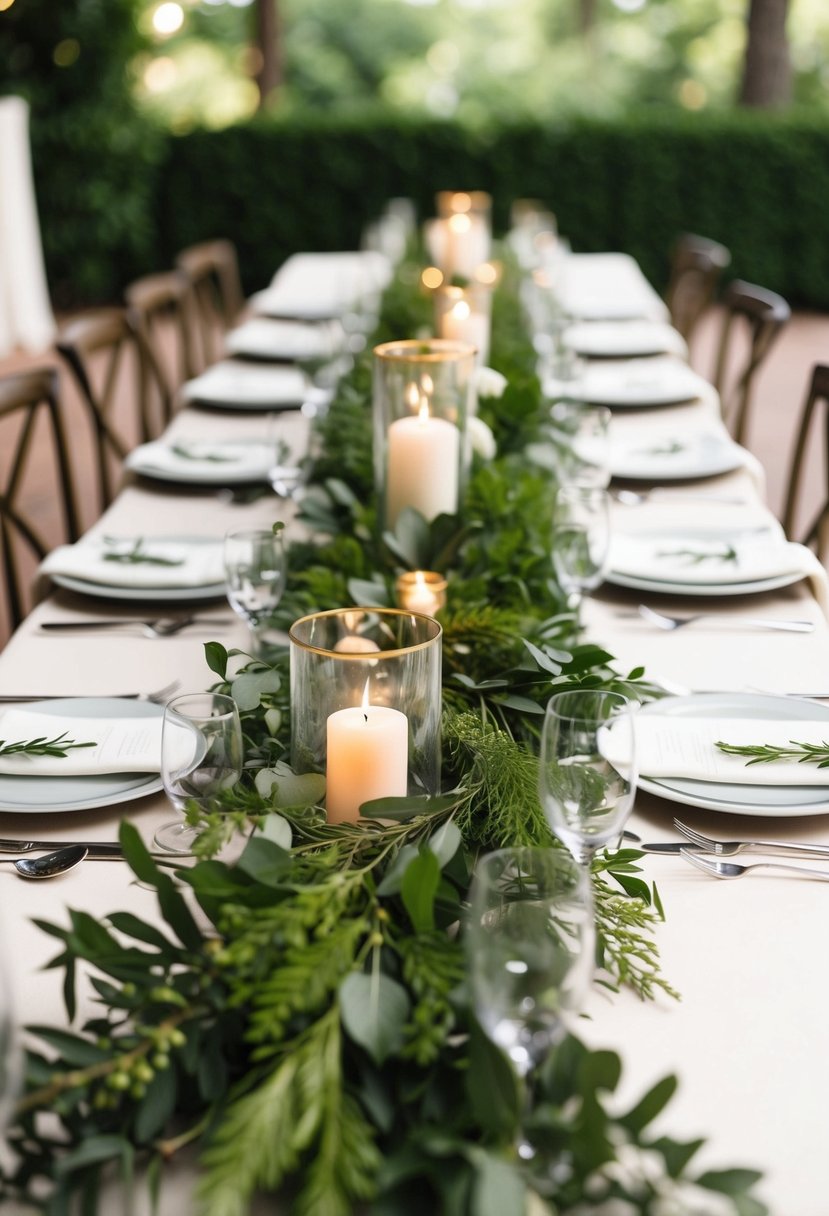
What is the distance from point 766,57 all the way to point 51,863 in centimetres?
963

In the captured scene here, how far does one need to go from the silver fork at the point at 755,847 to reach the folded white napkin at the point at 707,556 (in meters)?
0.65

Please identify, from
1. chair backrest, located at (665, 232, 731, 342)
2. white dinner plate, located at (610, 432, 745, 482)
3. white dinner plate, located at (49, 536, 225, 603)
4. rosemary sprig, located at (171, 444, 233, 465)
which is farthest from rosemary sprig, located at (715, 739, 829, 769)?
chair backrest, located at (665, 232, 731, 342)

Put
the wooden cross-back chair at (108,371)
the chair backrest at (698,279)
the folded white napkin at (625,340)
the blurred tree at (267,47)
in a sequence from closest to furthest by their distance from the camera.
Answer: the wooden cross-back chair at (108,371)
the folded white napkin at (625,340)
the chair backrest at (698,279)
the blurred tree at (267,47)

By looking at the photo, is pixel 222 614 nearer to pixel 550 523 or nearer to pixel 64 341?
pixel 550 523

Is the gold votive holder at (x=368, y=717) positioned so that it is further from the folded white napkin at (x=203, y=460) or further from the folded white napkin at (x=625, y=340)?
the folded white napkin at (x=625, y=340)

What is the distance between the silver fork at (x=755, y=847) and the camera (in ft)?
3.80

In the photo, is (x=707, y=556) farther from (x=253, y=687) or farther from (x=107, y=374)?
(x=107, y=374)

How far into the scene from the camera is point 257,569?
149 cm

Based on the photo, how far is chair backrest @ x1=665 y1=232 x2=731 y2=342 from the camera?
4.25 metres

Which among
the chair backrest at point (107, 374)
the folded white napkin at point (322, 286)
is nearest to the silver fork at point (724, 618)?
the chair backrest at point (107, 374)

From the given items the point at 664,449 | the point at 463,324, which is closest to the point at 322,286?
the point at 463,324

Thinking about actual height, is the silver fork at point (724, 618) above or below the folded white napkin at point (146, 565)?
below

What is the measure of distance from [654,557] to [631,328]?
1.83 meters

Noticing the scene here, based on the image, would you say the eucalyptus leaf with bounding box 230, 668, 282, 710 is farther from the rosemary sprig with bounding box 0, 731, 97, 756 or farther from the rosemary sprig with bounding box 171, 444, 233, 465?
the rosemary sprig with bounding box 171, 444, 233, 465
